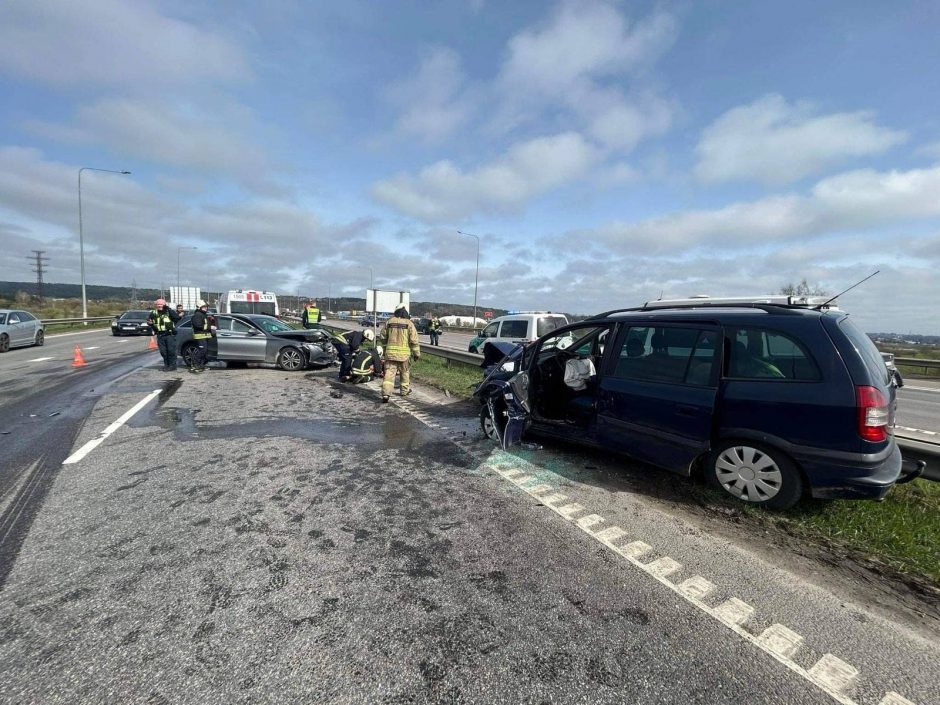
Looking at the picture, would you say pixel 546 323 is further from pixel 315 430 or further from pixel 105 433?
pixel 105 433

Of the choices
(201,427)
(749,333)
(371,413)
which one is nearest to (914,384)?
(749,333)

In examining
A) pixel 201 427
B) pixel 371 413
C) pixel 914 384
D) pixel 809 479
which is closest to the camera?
pixel 809 479

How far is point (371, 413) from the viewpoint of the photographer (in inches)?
281

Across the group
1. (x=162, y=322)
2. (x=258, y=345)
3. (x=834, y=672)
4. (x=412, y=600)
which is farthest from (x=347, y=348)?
(x=834, y=672)

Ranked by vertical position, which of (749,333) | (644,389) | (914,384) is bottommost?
(914,384)

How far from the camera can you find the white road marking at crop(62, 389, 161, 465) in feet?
15.3

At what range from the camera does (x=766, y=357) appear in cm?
353

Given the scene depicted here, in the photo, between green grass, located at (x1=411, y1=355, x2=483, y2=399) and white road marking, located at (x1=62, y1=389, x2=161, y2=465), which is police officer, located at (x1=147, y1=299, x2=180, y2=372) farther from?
green grass, located at (x1=411, y1=355, x2=483, y2=399)

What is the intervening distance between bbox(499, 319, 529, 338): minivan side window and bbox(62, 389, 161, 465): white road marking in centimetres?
873

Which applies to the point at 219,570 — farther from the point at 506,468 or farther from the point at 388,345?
the point at 388,345

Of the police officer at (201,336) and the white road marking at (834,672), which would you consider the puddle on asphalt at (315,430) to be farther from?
the police officer at (201,336)

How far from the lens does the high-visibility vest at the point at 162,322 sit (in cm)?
1120

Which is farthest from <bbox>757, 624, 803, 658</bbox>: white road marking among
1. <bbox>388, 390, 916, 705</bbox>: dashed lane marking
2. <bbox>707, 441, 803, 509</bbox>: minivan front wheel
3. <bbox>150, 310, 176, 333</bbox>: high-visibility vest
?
<bbox>150, 310, 176, 333</bbox>: high-visibility vest

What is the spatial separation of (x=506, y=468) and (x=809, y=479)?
2.49 meters
